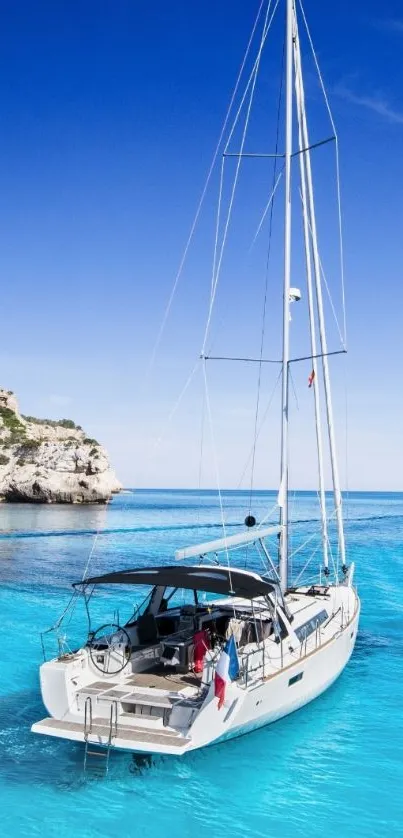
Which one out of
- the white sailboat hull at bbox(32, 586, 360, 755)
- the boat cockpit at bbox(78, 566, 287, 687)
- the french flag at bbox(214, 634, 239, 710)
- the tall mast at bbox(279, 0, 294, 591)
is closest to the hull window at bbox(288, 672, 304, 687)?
the white sailboat hull at bbox(32, 586, 360, 755)

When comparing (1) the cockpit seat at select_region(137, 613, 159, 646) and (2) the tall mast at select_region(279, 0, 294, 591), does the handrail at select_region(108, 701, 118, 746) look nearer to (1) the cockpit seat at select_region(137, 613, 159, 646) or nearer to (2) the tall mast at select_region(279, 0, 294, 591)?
(1) the cockpit seat at select_region(137, 613, 159, 646)

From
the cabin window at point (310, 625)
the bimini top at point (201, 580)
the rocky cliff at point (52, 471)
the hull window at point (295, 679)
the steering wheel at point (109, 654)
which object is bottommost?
the hull window at point (295, 679)

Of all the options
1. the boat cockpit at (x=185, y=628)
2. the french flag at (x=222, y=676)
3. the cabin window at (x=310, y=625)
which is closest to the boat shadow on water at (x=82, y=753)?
the boat cockpit at (x=185, y=628)

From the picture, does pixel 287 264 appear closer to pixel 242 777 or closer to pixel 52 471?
pixel 242 777

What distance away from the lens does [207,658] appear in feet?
38.8

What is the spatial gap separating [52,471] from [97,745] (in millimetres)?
76924

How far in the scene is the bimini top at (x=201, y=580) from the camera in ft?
→ 40.5

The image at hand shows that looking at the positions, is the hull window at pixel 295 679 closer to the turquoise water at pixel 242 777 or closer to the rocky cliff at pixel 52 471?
the turquoise water at pixel 242 777

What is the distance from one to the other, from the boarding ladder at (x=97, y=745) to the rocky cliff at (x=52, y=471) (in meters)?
74.2

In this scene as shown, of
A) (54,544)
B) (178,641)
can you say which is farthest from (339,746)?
(54,544)

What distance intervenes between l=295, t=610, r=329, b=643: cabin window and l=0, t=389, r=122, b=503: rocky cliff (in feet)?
233

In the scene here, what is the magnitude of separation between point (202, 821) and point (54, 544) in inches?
1382

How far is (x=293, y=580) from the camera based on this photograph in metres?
30.3

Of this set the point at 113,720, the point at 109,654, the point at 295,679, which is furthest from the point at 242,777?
the point at 109,654
